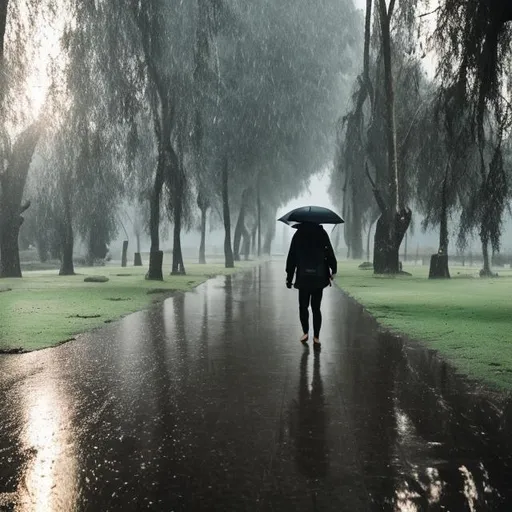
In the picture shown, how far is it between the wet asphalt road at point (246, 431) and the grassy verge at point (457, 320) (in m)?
0.50

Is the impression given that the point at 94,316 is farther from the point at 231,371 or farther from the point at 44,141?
the point at 44,141

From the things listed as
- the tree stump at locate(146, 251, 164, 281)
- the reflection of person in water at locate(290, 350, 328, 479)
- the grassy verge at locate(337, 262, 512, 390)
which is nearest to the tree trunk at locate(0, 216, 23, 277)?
the tree stump at locate(146, 251, 164, 281)

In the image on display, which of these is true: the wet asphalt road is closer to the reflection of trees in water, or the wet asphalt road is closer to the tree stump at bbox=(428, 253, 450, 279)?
the reflection of trees in water

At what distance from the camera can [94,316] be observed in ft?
42.1

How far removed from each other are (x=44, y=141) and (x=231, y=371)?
24.3m

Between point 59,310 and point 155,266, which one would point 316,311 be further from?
point 155,266

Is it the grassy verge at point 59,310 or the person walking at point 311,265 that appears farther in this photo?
the grassy verge at point 59,310

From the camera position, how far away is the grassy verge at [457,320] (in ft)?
25.5

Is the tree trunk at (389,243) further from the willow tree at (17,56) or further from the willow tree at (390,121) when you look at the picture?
the willow tree at (17,56)

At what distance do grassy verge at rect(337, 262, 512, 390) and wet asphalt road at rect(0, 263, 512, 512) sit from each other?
50 cm

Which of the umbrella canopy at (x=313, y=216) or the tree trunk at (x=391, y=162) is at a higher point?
the tree trunk at (x=391, y=162)

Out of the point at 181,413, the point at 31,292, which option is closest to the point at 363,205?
the point at 31,292

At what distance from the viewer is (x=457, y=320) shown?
12297 mm

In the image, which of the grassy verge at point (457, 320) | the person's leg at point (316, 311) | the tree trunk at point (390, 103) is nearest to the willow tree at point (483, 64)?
the grassy verge at point (457, 320)
